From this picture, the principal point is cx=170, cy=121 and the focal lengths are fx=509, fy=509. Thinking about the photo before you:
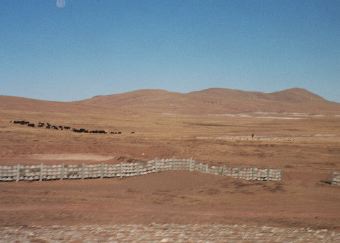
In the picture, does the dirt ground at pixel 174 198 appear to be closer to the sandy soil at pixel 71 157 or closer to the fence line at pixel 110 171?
the sandy soil at pixel 71 157

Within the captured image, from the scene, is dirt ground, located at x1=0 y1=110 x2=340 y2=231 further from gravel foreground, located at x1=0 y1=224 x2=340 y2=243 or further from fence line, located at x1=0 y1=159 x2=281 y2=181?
gravel foreground, located at x1=0 y1=224 x2=340 y2=243

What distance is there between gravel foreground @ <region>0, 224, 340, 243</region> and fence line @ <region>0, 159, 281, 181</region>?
40.0 ft

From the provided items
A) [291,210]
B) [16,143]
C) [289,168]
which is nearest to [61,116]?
[16,143]

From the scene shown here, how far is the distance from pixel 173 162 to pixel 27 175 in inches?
417

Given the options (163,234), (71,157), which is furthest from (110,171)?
(163,234)

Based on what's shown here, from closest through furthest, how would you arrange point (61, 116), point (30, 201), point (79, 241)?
point (79, 241), point (30, 201), point (61, 116)

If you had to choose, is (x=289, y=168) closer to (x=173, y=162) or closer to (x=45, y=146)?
(x=173, y=162)

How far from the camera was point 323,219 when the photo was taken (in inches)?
856

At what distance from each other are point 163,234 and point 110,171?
15.7 meters

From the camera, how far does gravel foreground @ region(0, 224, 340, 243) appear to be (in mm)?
15859

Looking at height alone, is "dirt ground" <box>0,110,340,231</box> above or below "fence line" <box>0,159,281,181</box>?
below

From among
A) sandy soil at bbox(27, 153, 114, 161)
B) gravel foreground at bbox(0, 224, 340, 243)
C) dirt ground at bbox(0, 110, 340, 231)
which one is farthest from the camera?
sandy soil at bbox(27, 153, 114, 161)

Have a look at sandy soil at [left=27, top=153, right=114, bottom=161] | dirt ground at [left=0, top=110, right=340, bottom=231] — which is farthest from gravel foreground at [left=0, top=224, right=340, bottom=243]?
sandy soil at [left=27, top=153, right=114, bottom=161]

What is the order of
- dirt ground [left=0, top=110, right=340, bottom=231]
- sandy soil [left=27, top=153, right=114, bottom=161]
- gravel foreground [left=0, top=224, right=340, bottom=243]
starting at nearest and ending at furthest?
gravel foreground [left=0, top=224, right=340, bottom=243] → dirt ground [left=0, top=110, right=340, bottom=231] → sandy soil [left=27, top=153, right=114, bottom=161]
